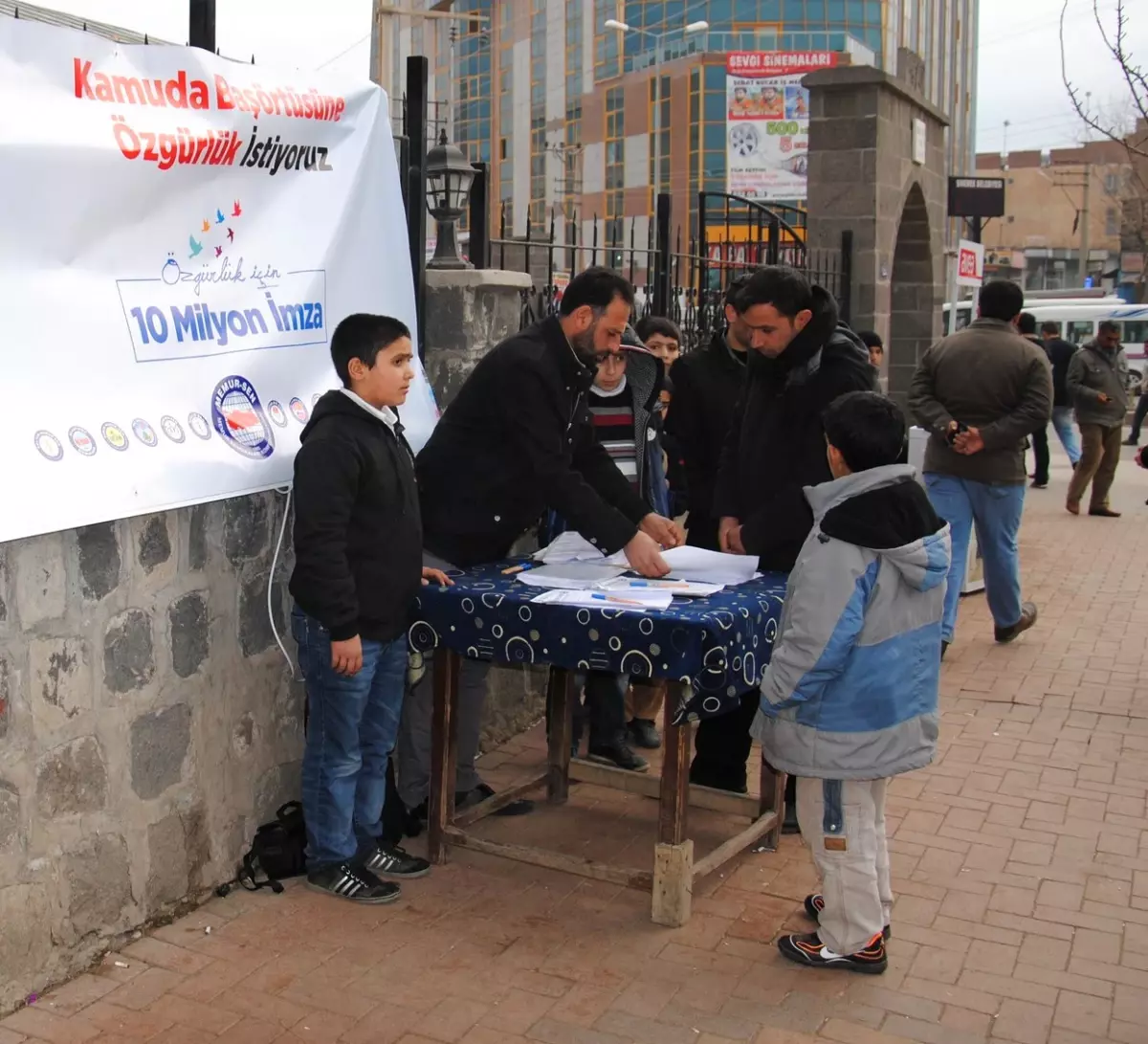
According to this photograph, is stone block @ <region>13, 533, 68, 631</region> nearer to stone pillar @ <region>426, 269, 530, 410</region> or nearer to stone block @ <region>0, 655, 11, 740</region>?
stone block @ <region>0, 655, 11, 740</region>

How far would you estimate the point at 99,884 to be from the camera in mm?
3801

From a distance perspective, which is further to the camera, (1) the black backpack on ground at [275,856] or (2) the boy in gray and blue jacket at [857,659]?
(1) the black backpack on ground at [275,856]

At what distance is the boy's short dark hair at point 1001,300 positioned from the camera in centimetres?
727

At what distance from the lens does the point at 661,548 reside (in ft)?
15.7

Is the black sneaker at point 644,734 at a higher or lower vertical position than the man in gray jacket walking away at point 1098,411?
lower

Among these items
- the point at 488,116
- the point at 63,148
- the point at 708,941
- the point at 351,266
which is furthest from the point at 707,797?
→ the point at 488,116

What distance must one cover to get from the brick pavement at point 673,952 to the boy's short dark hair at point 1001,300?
277cm

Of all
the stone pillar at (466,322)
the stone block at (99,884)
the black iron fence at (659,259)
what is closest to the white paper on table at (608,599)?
the stone block at (99,884)

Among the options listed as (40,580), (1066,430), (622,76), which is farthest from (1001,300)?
(622,76)

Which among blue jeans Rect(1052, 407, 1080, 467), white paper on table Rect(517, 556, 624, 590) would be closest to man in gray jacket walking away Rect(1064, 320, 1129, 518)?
blue jeans Rect(1052, 407, 1080, 467)

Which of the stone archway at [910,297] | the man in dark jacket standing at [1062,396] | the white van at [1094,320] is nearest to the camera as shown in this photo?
the stone archway at [910,297]

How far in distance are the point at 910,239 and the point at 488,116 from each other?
63342 mm

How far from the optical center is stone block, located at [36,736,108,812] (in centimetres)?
358

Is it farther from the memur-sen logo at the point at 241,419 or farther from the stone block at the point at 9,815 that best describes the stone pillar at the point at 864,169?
the stone block at the point at 9,815
